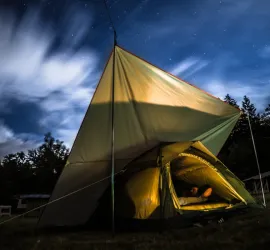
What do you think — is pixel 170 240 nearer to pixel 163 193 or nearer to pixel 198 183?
pixel 163 193

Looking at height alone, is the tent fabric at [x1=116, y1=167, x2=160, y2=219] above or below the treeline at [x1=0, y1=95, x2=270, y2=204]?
below

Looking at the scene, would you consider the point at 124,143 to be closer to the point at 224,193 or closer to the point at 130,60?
the point at 130,60

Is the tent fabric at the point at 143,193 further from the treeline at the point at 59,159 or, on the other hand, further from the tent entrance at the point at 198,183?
the treeline at the point at 59,159

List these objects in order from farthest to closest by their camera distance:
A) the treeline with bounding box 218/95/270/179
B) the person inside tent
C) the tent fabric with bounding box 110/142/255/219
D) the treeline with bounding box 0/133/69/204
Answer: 1. the treeline with bounding box 0/133/69/204
2. the treeline with bounding box 218/95/270/179
3. the person inside tent
4. the tent fabric with bounding box 110/142/255/219

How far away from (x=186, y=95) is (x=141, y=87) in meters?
1.23

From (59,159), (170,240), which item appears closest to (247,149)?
(59,159)

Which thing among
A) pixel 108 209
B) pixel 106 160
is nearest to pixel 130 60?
pixel 106 160

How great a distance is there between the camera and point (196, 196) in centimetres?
793

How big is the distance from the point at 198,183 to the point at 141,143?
2.70 meters

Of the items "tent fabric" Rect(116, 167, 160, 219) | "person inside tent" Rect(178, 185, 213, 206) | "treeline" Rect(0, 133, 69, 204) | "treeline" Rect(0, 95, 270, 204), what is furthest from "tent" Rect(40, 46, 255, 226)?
"treeline" Rect(0, 133, 69, 204)

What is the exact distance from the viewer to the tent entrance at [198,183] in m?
7.02

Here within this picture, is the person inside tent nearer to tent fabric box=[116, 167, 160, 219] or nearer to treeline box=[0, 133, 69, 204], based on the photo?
tent fabric box=[116, 167, 160, 219]

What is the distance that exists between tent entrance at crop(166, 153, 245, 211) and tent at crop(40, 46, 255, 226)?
0.03 meters

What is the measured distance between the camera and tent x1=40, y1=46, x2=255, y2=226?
21.5ft
